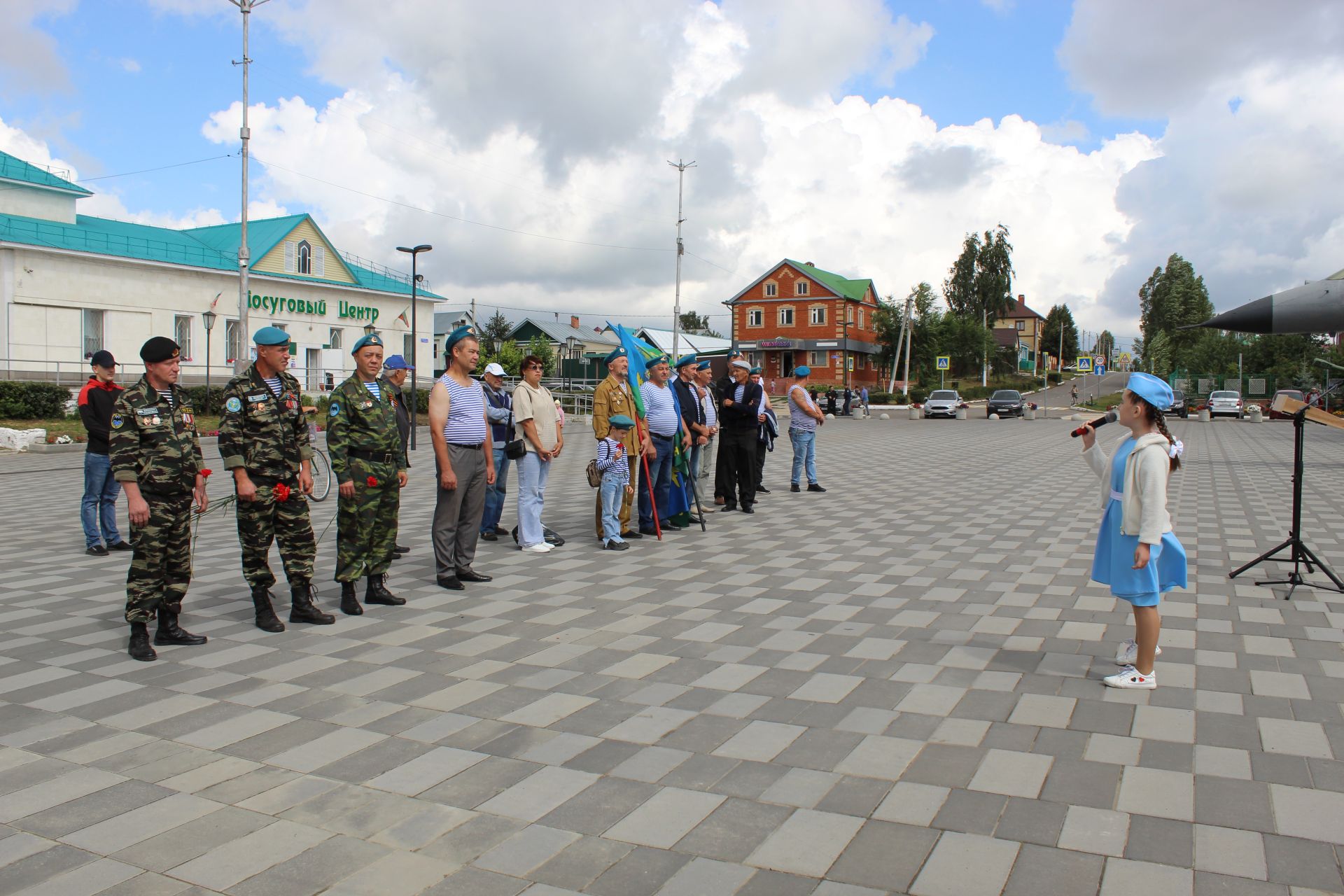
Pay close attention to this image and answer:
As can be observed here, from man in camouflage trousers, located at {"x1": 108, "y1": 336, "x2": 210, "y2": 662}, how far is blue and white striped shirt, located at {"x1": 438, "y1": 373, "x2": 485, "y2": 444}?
194 centimetres

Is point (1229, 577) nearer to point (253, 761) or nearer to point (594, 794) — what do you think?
point (594, 794)

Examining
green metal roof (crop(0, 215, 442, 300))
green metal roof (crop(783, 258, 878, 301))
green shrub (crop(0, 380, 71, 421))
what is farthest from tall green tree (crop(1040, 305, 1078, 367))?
green shrub (crop(0, 380, 71, 421))

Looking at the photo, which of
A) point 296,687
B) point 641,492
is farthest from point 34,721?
point 641,492

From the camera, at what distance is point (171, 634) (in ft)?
18.0

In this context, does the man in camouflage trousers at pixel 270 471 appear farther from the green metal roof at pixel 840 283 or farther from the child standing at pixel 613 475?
the green metal roof at pixel 840 283

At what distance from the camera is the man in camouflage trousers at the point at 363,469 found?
6.25 metres

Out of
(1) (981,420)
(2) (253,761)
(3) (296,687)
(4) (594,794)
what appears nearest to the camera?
(4) (594,794)

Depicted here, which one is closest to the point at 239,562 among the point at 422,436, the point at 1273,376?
the point at 422,436

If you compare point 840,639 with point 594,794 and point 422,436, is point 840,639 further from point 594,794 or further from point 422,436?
point 422,436

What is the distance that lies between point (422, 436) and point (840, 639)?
2417 cm

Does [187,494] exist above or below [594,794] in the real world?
above

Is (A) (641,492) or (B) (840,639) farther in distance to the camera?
(A) (641,492)

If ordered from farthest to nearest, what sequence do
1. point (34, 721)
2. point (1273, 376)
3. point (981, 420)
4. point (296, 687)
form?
point (1273, 376), point (981, 420), point (296, 687), point (34, 721)

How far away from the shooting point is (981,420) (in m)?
42.5
